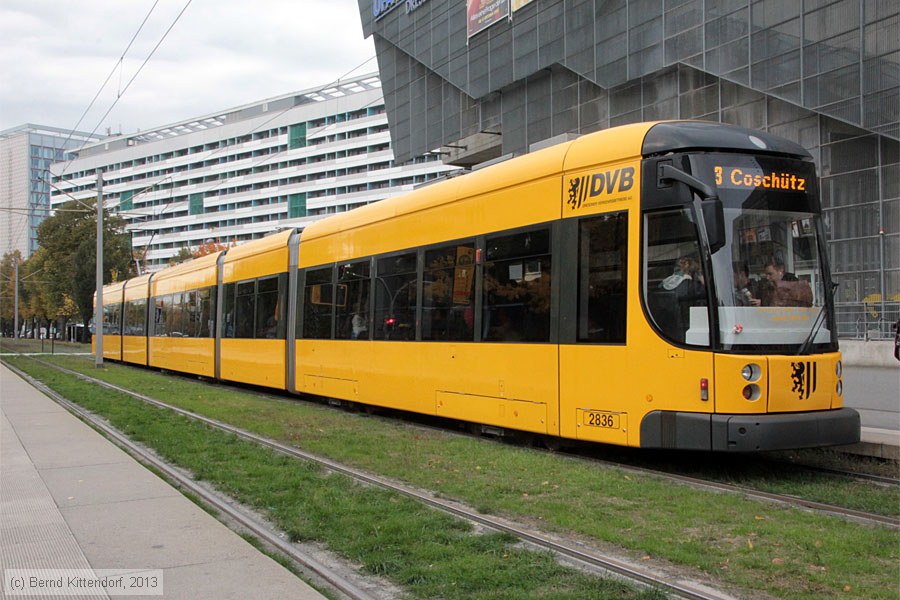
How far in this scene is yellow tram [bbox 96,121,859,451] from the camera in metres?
8.06

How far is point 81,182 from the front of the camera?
136m

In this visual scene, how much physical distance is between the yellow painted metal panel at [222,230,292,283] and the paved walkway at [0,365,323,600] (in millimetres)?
8624

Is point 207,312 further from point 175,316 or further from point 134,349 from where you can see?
point 134,349

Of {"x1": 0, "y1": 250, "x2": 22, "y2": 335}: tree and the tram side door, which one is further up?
{"x1": 0, "y1": 250, "x2": 22, "y2": 335}: tree

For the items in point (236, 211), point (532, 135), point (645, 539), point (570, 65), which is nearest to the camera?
point (645, 539)

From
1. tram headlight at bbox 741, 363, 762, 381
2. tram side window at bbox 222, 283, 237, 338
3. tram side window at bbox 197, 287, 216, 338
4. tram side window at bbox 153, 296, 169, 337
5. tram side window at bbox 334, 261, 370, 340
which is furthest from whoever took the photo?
tram side window at bbox 153, 296, 169, 337

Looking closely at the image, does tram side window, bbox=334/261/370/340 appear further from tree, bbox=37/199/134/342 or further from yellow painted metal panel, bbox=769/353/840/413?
tree, bbox=37/199/134/342

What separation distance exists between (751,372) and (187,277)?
65.4 feet

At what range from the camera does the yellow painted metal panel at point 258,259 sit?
1791cm

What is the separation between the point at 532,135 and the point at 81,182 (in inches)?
4691

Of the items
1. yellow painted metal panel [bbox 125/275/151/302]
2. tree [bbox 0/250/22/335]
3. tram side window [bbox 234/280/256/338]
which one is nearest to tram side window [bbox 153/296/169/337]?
A: yellow painted metal panel [bbox 125/275/151/302]

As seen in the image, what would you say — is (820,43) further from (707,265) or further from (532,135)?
(707,265)

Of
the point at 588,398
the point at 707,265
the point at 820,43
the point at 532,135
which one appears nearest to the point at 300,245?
the point at 588,398

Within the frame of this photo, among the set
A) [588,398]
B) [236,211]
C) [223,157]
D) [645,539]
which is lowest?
[645,539]
